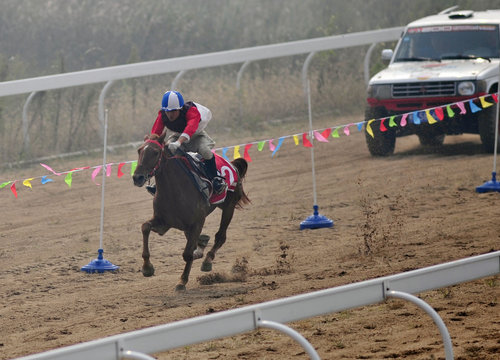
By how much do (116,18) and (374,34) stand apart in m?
11.4

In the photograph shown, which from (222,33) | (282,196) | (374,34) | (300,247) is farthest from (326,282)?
(222,33)

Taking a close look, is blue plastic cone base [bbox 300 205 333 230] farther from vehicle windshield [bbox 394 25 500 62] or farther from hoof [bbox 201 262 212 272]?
vehicle windshield [bbox 394 25 500 62]

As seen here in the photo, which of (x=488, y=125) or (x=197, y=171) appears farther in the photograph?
(x=488, y=125)

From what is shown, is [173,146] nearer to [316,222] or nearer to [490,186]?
[316,222]

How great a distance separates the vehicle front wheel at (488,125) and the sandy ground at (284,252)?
0.33m

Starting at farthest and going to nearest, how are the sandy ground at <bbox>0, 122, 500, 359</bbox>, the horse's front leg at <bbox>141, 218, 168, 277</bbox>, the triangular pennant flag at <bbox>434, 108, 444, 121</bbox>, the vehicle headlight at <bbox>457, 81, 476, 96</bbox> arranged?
the vehicle headlight at <bbox>457, 81, 476, 96</bbox>, the triangular pennant flag at <bbox>434, 108, 444, 121</bbox>, the horse's front leg at <bbox>141, 218, 168, 277</bbox>, the sandy ground at <bbox>0, 122, 500, 359</bbox>

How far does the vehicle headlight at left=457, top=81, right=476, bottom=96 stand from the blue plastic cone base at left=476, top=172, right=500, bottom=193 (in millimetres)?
2181

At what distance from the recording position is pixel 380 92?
17500 millimetres

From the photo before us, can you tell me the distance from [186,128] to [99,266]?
2040mm

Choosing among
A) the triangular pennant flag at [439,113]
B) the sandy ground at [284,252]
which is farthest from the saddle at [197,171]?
the triangular pennant flag at [439,113]

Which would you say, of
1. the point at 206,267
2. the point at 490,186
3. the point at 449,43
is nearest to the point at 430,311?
the point at 206,267

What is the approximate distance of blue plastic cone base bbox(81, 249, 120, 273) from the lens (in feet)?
39.1

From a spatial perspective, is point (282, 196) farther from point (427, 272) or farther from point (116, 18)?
point (116, 18)

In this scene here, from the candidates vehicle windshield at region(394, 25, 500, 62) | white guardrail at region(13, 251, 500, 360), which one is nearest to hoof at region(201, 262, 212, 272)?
white guardrail at region(13, 251, 500, 360)
